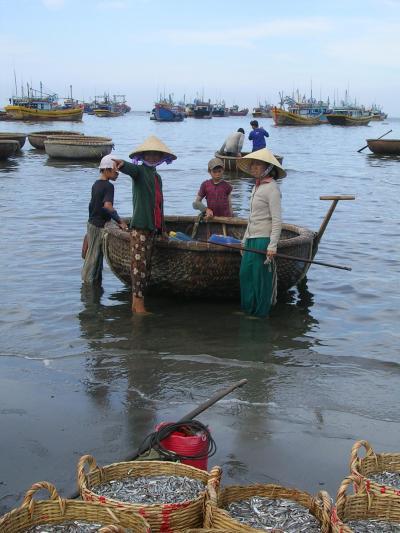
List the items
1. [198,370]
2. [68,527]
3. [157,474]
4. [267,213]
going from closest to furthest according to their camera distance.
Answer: [68,527] → [157,474] → [198,370] → [267,213]

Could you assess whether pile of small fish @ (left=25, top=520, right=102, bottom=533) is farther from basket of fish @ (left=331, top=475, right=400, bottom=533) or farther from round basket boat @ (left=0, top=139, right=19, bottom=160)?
round basket boat @ (left=0, top=139, right=19, bottom=160)

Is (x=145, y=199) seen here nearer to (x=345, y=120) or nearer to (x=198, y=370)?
(x=198, y=370)

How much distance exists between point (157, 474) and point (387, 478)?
1.01 m

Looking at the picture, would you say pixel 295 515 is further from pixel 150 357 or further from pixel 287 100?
pixel 287 100

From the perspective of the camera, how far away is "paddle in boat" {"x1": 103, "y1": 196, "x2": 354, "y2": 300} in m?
6.67

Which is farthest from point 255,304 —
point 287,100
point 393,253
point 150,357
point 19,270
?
point 287,100

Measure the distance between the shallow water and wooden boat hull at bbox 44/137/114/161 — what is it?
12793 mm

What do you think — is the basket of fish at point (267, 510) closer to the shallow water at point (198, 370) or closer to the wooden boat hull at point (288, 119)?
the shallow water at point (198, 370)

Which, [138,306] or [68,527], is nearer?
[68,527]

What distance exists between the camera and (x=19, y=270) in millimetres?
8656

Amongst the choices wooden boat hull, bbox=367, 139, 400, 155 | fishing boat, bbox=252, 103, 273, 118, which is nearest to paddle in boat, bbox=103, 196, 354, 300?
wooden boat hull, bbox=367, 139, 400, 155

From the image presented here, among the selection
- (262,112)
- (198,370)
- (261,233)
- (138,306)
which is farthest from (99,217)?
(262,112)

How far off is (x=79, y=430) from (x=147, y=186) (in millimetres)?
2660

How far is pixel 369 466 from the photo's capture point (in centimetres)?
301
